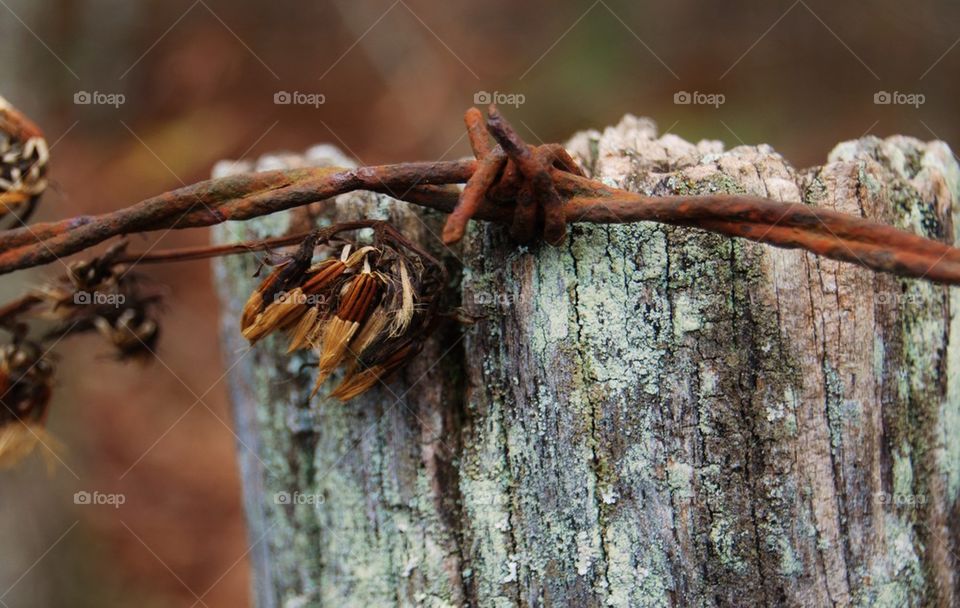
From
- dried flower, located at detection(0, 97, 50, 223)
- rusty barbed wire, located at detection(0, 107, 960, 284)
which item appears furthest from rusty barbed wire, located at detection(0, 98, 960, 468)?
dried flower, located at detection(0, 97, 50, 223)

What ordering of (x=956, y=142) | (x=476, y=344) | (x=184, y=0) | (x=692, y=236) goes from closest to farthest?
(x=692, y=236) < (x=476, y=344) < (x=956, y=142) < (x=184, y=0)

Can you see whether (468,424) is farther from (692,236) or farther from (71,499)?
(71,499)

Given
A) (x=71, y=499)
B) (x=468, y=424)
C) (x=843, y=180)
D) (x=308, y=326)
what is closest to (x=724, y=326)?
(x=843, y=180)

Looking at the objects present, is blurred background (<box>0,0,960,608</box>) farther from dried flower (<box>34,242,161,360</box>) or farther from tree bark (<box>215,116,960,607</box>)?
tree bark (<box>215,116,960,607</box>)

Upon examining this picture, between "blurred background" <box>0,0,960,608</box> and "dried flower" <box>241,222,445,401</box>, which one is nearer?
"dried flower" <box>241,222,445,401</box>

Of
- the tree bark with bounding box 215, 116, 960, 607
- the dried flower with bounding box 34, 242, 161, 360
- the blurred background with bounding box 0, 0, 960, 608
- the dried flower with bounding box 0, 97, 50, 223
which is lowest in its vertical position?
the tree bark with bounding box 215, 116, 960, 607
